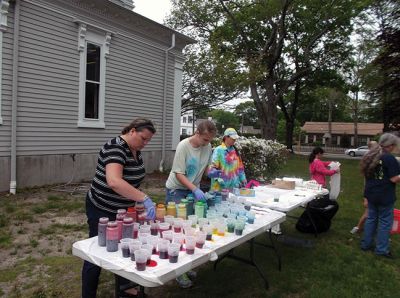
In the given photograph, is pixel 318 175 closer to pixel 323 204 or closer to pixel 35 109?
pixel 323 204

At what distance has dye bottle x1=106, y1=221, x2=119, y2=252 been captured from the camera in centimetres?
233

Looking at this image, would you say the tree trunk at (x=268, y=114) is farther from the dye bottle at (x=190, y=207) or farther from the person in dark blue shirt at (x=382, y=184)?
the dye bottle at (x=190, y=207)

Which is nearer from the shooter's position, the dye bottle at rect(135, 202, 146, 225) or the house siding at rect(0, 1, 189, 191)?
the dye bottle at rect(135, 202, 146, 225)

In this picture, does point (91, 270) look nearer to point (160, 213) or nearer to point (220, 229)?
point (160, 213)

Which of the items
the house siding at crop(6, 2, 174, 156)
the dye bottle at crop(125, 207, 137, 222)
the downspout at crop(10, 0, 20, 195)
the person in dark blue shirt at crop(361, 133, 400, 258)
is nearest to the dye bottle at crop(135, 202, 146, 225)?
the dye bottle at crop(125, 207, 137, 222)

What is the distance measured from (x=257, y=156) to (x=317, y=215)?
3.97 m

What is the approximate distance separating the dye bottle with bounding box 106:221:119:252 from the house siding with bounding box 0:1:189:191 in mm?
6522

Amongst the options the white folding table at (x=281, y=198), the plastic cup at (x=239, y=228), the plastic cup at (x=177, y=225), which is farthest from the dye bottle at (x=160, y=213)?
the white folding table at (x=281, y=198)

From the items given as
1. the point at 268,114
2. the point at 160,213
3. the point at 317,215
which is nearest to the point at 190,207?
the point at 160,213

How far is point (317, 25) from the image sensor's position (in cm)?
2152

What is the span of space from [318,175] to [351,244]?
1345mm

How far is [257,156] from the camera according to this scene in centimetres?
970

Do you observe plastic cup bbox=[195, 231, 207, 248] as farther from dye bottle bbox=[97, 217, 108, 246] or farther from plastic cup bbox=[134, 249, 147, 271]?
dye bottle bbox=[97, 217, 108, 246]

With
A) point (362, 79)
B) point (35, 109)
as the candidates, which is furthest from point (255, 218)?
point (362, 79)
